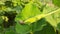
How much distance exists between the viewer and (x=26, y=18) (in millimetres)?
310

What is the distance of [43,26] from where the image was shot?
1.12 feet

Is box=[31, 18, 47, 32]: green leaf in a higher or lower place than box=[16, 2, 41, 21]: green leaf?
lower

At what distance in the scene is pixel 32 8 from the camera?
0.33 metres

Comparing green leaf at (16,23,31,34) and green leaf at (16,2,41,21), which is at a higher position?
green leaf at (16,2,41,21)

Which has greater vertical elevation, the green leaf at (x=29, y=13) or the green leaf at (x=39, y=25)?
the green leaf at (x=29, y=13)

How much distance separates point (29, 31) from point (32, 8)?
0.15 feet

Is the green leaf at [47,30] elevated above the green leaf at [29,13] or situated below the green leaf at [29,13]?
below

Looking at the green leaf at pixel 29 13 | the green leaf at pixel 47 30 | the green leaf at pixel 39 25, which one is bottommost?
the green leaf at pixel 47 30

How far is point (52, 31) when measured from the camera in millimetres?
339

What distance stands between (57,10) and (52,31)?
0.15 feet

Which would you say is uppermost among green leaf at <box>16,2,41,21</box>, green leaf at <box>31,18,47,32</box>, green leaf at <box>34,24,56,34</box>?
green leaf at <box>16,2,41,21</box>

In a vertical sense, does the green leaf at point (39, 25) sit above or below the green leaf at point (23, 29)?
above

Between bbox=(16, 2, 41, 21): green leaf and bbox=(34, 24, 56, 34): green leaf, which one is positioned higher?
bbox=(16, 2, 41, 21): green leaf

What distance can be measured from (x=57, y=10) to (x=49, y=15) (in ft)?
0.08
